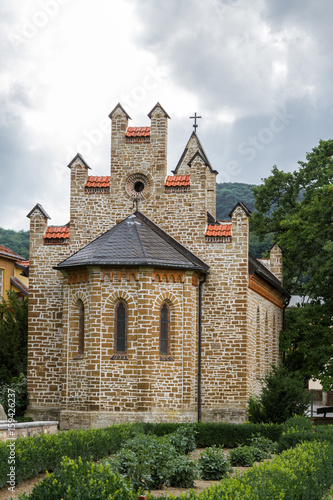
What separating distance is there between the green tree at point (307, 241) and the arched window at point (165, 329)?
10.7m

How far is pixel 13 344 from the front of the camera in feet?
102

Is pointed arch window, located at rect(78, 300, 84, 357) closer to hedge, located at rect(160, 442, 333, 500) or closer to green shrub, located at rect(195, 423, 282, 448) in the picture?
green shrub, located at rect(195, 423, 282, 448)

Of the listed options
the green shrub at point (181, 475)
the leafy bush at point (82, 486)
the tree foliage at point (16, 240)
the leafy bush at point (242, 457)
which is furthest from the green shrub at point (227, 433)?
the tree foliage at point (16, 240)

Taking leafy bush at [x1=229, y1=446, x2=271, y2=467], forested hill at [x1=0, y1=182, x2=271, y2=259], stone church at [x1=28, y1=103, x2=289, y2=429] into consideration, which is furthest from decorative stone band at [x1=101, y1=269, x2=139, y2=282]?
forested hill at [x1=0, y1=182, x2=271, y2=259]

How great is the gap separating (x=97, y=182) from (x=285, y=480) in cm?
1988

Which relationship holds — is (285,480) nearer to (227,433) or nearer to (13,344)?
(227,433)

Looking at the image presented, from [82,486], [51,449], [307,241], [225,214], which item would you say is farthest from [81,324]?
[225,214]

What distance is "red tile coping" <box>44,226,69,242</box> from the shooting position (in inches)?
1157

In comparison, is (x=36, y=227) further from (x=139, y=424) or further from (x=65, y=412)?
(x=139, y=424)

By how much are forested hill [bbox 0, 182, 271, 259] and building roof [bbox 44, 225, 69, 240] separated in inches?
1292

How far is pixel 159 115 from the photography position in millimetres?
29375

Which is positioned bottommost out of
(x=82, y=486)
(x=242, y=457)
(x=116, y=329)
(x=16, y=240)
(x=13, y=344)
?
(x=242, y=457)

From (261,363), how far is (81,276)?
34.1 ft

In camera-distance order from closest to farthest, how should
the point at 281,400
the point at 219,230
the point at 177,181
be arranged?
1. the point at 281,400
2. the point at 219,230
3. the point at 177,181
